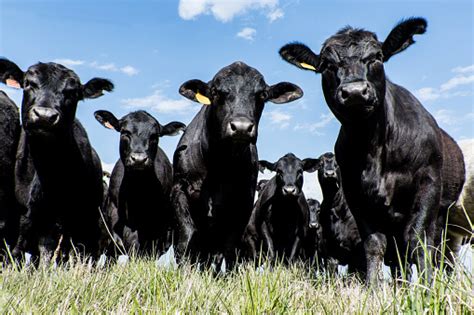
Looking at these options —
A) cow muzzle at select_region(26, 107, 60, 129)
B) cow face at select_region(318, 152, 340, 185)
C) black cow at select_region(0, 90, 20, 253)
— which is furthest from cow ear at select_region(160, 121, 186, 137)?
cow face at select_region(318, 152, 340, 185)

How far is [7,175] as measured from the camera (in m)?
6.58

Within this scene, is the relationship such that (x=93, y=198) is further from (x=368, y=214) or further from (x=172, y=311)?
(x=172, y=311)

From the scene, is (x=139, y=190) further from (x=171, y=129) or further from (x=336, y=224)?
(x=336, y=224)

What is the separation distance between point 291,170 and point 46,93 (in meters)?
5.44

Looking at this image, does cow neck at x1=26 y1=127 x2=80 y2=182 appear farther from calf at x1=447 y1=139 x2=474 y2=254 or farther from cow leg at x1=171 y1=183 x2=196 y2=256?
calf at x1=447 y1=139 x2=474 y2=254

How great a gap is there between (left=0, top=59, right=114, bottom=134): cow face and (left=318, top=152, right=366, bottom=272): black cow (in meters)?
5.60

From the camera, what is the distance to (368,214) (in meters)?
5.20

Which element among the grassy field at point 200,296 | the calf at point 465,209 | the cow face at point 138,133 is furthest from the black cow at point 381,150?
the cow face at point 138,133

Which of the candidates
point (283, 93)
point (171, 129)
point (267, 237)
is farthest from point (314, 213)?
point (283, 93)

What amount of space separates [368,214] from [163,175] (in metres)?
4.35

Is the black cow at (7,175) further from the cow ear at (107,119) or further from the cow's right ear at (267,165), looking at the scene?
the cow's right ear at (267,165)

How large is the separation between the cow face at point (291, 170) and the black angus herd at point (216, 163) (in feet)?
7.33

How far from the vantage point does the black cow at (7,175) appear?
6.45 meters

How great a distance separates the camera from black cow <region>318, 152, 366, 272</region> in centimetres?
1034
